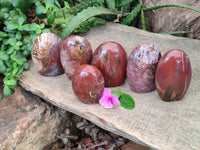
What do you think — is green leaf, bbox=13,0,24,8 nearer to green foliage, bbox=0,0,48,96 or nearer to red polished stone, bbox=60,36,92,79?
green foliage, bbox=0,0,48,96

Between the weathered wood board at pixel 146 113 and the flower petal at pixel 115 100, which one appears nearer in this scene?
the weathered wood board at pixel 146 113

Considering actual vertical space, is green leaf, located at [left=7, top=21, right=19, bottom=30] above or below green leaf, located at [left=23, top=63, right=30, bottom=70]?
above

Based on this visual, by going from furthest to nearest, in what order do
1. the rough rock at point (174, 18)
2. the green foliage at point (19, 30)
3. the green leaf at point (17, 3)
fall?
the rough rock at point (174, 18)
the green leaf at point (17, 3)
the green foliage at point (19, 30)

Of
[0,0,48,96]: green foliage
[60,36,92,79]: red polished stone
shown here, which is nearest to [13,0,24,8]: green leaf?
[0,0,48,96]: green foliage

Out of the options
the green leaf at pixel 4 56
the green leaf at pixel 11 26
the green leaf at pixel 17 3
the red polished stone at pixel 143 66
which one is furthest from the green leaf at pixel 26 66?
the red polished stone at pixel 143 66

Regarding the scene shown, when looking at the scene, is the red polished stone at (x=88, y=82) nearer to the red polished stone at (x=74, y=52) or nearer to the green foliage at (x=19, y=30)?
the red polished stone at (x=74, y=52)
